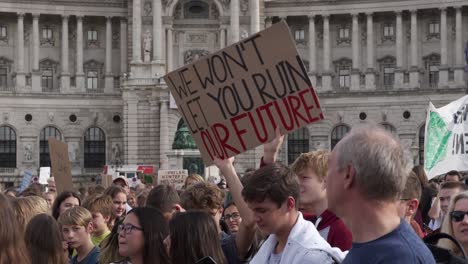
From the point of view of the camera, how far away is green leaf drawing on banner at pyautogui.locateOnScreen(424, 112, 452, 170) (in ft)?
63.5

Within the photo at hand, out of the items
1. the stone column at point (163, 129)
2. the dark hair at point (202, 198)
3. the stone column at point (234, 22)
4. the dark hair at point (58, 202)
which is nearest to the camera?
the dark hair at point (202, 198)

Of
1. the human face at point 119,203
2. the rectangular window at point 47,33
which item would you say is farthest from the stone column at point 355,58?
the human face at point 119,203

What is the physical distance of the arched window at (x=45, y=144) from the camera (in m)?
65.9

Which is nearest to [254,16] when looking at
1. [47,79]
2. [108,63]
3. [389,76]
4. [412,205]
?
[389,76]

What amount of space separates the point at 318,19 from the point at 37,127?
2156cm

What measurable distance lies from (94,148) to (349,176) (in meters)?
62.8

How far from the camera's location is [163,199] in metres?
10.9

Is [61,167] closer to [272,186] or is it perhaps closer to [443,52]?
[272,186]

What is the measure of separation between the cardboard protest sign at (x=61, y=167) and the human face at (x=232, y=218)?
8298 millimetres

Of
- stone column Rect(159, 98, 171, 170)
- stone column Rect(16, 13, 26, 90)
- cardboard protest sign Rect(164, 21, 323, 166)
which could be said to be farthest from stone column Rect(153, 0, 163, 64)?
cardboard protest sign Rect(164, 21, 323, 166)

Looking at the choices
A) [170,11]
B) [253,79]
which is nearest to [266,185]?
[253,79]

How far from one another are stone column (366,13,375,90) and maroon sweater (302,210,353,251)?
59.8 meters

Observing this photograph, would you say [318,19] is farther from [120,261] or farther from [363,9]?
[120,261]

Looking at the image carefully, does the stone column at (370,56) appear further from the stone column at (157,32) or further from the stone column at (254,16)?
the stone column at (157,32)
